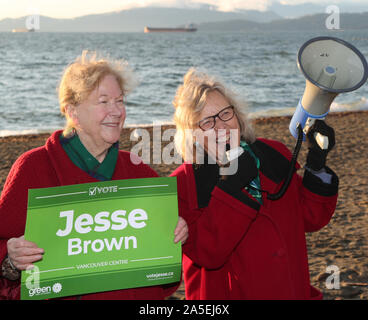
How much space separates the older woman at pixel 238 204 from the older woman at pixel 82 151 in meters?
0.17

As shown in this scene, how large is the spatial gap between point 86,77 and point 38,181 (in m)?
0.51

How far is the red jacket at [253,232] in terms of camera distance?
198cm

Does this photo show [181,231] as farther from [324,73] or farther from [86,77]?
[324,73]

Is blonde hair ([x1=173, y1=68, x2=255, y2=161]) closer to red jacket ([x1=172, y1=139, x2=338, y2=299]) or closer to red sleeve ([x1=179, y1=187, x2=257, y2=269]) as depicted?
red jacket ([x1=172, y1=139, x2=338, y2=299])

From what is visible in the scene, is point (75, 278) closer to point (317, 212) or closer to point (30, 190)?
point (30, 190)

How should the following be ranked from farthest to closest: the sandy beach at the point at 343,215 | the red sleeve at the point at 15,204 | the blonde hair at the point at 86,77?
the sandy beach at the point at 343,215, the blonde hair at the point at 86,77, the red sleeve at the point at 15,204

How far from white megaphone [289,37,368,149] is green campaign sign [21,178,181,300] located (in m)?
0.71

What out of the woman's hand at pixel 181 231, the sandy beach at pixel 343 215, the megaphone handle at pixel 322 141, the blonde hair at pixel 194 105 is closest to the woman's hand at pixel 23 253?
the woman's hand at pixel 181 231

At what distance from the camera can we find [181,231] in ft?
6.61

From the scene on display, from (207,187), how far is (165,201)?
0.23 meters

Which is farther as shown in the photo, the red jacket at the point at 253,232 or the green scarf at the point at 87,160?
the green scarf at the point at 87,160

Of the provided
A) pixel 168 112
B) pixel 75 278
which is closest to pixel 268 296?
pixel 75 278

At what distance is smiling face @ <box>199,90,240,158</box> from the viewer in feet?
7.03

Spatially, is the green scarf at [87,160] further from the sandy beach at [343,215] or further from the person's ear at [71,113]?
the sandy beach at [343,215]
